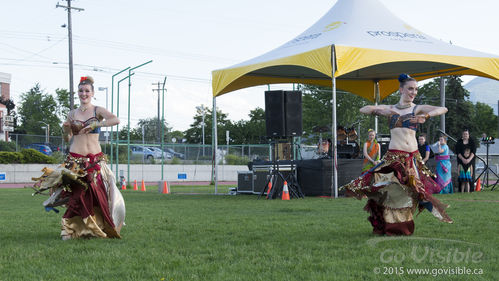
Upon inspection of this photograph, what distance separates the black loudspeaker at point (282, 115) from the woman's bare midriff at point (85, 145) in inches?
344

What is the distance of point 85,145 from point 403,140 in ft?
12.9

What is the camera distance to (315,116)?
42.7 metres

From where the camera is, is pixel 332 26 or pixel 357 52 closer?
pixel 357 52

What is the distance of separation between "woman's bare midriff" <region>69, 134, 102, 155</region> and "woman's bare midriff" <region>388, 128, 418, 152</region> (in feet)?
12.1

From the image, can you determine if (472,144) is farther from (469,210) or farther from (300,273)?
(300,273)

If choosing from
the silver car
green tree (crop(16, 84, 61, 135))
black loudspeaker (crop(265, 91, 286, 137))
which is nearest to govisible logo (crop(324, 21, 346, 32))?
black loudspeaker (crop(265, 91, 286, 137))

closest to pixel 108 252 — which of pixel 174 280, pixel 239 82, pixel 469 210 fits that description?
pixel 174 280

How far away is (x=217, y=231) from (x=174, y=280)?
10.6 ft

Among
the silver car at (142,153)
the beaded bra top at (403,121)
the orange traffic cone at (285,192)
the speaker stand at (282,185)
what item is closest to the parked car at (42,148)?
the silver car at (142,153)

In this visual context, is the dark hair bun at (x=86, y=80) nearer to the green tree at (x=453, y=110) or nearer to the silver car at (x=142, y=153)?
the silver car at (x=142, y=153)

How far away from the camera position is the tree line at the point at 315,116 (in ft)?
140

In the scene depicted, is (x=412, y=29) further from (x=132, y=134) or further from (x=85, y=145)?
(x=132, y=134)

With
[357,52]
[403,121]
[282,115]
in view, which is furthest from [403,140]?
[282,115]

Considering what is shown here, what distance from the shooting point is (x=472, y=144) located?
58.1 feet
